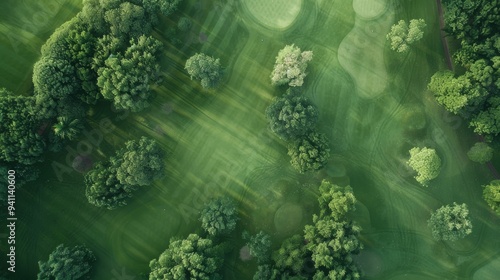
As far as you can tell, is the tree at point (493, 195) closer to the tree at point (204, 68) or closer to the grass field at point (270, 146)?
the grass field at point (270, 146)

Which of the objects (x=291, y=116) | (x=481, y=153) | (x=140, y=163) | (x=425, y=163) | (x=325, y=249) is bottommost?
(x=140, y=163)

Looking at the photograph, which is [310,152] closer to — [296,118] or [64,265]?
[296,118]

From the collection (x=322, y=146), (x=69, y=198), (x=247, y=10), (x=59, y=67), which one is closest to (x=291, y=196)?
(x=322, y=146)

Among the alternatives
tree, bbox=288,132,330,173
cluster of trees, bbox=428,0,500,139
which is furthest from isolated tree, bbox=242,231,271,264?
cluster of trees, bbox=428,0,500,139

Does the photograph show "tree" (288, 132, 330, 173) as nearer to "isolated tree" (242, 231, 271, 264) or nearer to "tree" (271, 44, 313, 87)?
"tree" (271, 44, 313, 87)

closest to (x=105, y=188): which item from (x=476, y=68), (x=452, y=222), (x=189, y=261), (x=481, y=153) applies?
(x=189, y=261)

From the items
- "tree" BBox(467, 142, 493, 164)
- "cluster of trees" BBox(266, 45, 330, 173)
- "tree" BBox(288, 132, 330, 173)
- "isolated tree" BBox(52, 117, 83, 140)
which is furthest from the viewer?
"tree" BBox(467, 142, 493, 164)

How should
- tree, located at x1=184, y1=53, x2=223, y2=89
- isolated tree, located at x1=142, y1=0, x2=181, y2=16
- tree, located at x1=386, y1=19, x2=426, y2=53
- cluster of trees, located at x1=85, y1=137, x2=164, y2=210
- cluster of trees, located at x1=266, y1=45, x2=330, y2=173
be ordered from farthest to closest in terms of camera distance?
tree, located at x1=386, y1=19, x2=426, y2=53 → isolated tree, located at x1=142, y1=0, x2=181, y2=16 → tree, located at x1=184, y1=53, x2=223, y2=89 → cluster of trees, located at x1=266, y1=45, x2=330, y2=173 → cluster of trees, located at x1=85, y1=137, x2=164, y2=210
